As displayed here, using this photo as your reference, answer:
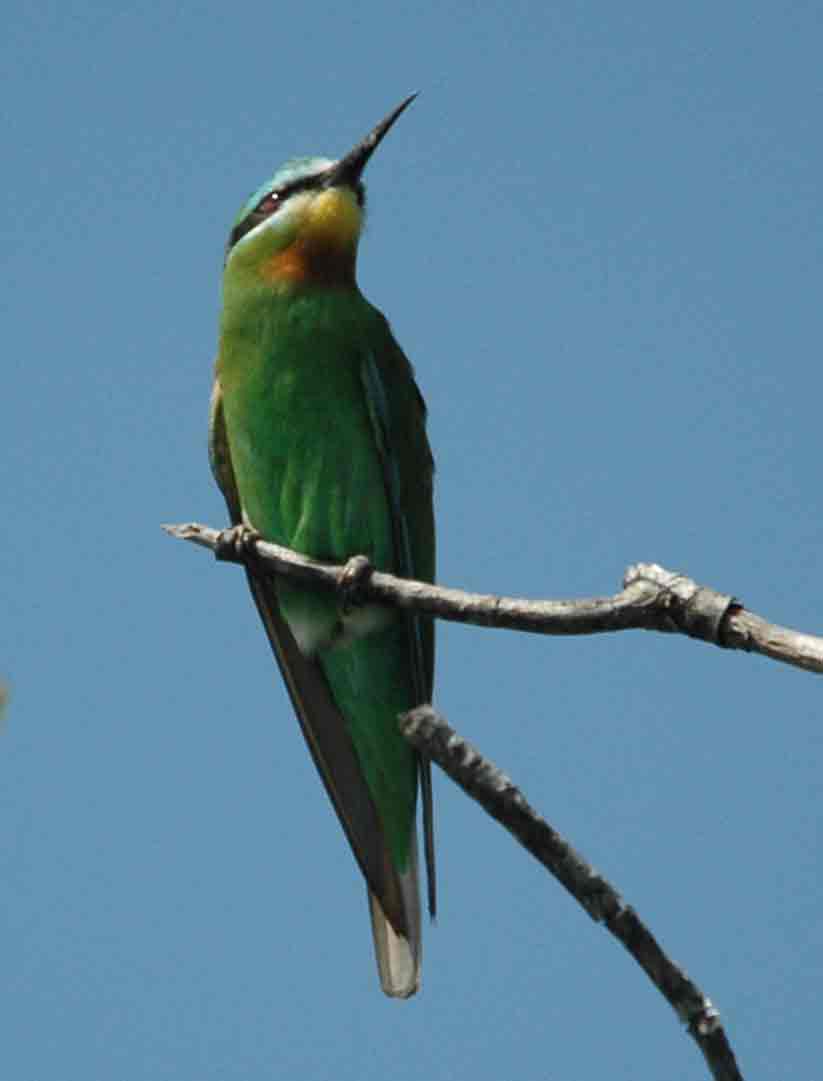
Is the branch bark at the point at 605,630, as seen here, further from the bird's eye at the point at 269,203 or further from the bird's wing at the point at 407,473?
the bird's eye at the point at 269,203

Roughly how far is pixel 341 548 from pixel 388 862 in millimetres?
1081

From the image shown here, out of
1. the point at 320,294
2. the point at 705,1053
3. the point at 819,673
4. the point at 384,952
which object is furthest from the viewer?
the point at 320,294

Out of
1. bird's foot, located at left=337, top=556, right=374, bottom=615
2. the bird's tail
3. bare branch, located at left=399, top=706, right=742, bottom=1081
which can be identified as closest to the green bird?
the bird's tail

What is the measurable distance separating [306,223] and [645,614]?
3.39 meters

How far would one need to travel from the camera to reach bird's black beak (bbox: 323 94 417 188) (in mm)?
6438

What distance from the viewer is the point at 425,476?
6215 mm

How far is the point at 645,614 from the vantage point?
325 centimetres

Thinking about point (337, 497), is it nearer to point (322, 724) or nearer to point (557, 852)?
point (322, 724)

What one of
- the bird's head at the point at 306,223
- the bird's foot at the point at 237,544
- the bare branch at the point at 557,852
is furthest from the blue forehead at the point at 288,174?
the bare branch at the point at 557,852

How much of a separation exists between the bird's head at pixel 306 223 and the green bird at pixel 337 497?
1 centimetres

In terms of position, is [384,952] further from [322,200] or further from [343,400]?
[322,200]

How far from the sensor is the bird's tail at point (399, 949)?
517cm

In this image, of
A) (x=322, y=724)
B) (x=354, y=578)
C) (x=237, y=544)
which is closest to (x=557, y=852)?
(x=354, y=578)

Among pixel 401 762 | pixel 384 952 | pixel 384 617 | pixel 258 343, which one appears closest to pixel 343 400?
pixel 258 343
